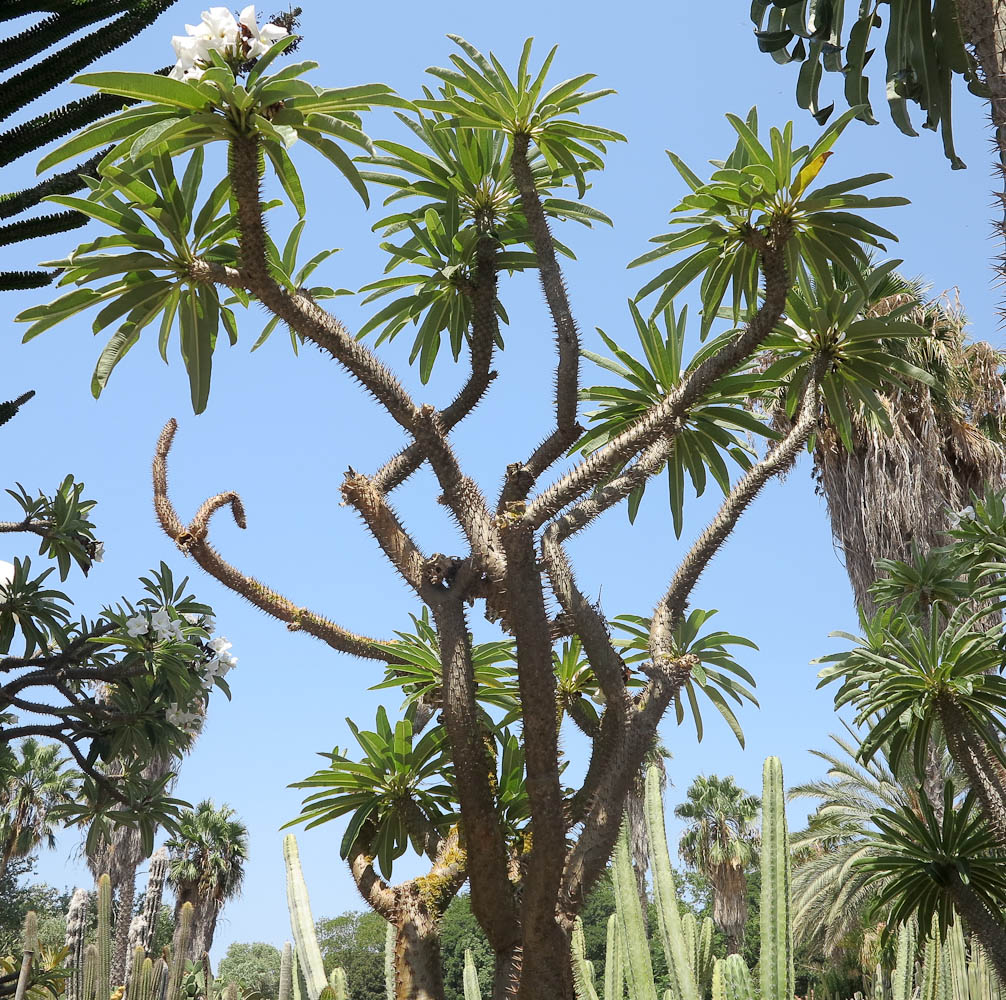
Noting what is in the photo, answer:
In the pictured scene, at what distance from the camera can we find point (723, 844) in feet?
92.1

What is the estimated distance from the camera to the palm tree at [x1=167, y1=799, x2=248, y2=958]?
24578 millimetres

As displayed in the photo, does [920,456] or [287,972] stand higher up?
[920,456]

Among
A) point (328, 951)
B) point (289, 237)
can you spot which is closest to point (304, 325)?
point (289, 237)

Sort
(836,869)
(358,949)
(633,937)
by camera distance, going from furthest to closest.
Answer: (358,949) → (836,869) → (633,937)

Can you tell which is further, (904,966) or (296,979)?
(904,966)

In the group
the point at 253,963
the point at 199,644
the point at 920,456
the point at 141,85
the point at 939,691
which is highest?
the point at 920,456

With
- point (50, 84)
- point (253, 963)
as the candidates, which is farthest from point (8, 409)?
point (253, 963)

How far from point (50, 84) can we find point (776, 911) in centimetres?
495

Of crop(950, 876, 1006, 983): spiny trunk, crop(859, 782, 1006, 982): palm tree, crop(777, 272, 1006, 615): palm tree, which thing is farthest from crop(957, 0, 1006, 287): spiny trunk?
crop(777, 272, 1006, 615): palm tree

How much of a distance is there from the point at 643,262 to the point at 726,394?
946mm

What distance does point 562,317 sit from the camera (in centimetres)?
522

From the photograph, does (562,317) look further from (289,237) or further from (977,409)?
(977,409)

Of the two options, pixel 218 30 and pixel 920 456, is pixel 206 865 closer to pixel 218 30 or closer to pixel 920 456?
pixel 920 456

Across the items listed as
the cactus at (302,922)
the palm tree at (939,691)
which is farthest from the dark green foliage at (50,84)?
the palm tree at (939,691)
